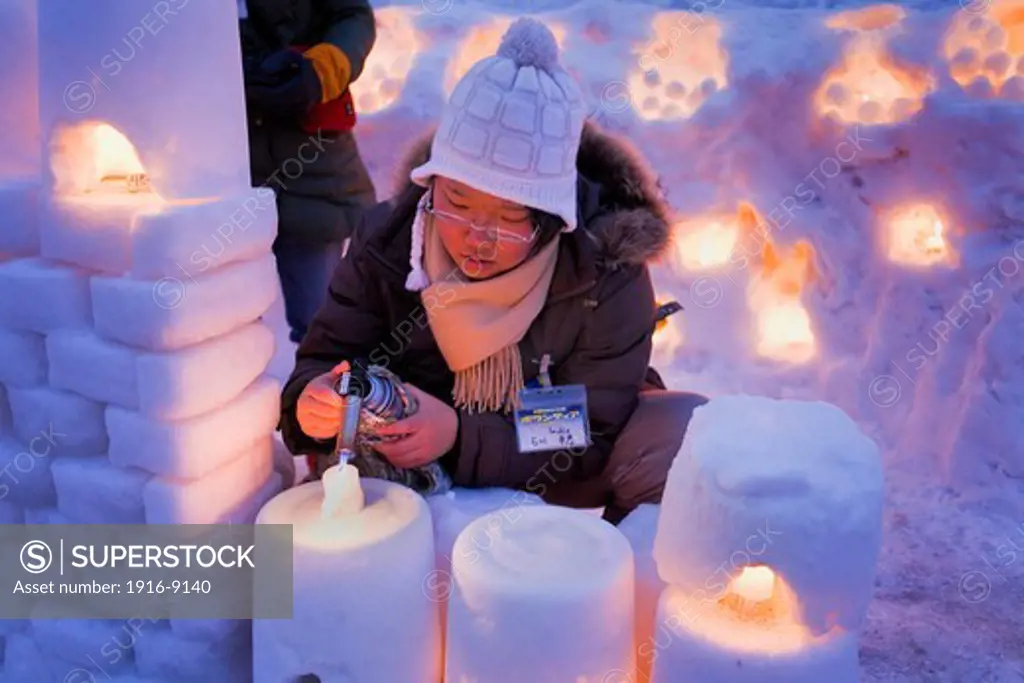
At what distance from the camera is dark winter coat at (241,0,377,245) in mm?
2379

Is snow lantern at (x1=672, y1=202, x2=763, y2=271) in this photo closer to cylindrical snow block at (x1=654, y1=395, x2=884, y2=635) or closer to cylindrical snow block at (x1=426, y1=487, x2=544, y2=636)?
cylindrical snow block at (x1=426, y1=487, x2=544, y2=636)

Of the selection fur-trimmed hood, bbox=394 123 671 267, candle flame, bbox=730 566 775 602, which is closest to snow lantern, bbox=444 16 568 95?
fur-trimmed hood, bbox=394 123 671 267

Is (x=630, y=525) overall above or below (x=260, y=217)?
below

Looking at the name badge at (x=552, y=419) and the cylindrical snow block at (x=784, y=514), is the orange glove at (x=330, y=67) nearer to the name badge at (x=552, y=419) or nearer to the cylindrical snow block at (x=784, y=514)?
the name badge at (x=552, y=419)

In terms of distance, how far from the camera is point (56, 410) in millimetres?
1616

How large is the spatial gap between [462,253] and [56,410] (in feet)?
A: 2.41

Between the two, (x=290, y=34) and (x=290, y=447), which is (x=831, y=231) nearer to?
(x=290, y=34)

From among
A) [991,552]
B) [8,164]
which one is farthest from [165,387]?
[991,552]

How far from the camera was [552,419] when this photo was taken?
181 centimetres

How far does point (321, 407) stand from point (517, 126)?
0.59 meters

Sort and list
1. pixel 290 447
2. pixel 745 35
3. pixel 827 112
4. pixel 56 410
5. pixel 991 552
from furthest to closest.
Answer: pixel 745 35 < pixel 827 112 < pixel 991 552 < pixel 290 447 < pixel 56 410

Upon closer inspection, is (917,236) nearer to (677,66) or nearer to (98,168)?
(677,66)

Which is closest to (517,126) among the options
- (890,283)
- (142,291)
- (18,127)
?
(142,291)

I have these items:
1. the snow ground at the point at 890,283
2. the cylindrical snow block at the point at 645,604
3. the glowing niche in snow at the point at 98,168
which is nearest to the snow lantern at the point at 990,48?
the snow ground at the point at 890,283
